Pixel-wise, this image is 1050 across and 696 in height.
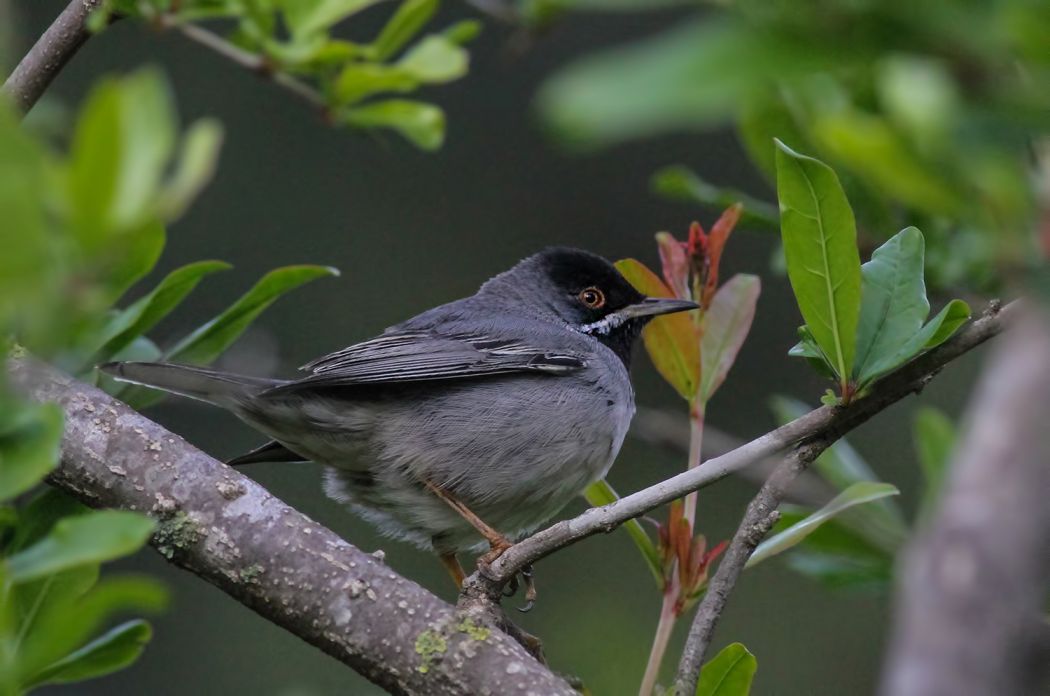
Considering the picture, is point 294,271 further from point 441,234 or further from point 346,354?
point 441,234

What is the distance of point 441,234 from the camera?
11.5 m

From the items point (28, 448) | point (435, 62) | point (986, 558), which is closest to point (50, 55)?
point (435, 62)

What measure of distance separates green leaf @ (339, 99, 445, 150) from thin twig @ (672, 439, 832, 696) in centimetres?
151

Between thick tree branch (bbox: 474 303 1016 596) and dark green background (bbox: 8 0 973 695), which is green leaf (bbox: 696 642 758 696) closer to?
thick tree branch (bbox: 474 303 1016 596)

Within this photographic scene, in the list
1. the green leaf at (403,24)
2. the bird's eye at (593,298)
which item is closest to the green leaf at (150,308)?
the green leaf at (403,24)

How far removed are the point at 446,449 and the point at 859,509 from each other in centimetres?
201

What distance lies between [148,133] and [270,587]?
2305 mm

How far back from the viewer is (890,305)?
289 cm

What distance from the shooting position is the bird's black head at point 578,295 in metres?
6.25

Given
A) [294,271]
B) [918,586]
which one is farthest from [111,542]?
[294,271]

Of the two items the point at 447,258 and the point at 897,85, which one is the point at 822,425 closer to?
the point at 897,85

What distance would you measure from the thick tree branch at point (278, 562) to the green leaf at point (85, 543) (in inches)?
61.0

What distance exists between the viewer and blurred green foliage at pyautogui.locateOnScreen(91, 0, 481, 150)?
325cm

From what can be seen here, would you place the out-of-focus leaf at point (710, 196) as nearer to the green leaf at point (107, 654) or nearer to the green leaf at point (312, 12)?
the green leaf at point (312, 12)
